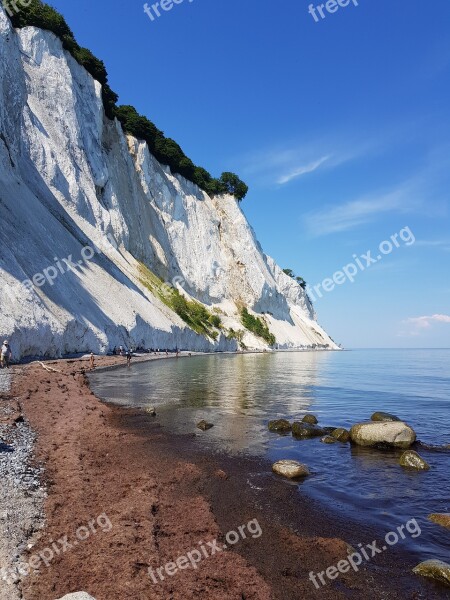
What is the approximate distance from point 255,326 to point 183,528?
275 feet

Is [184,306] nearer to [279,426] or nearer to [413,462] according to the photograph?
[279,426]

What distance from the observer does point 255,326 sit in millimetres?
90562

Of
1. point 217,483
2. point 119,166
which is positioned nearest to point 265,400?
point 217,483

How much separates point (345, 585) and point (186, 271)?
250 feet

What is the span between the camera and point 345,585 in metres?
6.10

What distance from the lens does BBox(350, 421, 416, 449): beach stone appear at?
13758 millimetres

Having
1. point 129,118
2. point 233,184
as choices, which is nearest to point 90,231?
point 129,118

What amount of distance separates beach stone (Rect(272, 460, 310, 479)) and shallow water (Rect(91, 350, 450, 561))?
0.88ft

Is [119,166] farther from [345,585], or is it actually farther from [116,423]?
[345,585]

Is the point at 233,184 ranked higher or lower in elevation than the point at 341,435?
higher

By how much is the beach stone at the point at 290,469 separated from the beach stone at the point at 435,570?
13.7ft

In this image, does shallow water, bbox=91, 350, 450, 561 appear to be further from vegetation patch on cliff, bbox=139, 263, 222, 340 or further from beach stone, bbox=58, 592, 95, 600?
A: vegetation patch on cliff, bbox=139, 263, 222, 340

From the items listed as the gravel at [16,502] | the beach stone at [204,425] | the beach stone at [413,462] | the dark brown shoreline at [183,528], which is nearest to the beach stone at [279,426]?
the beach stone at [204,425]

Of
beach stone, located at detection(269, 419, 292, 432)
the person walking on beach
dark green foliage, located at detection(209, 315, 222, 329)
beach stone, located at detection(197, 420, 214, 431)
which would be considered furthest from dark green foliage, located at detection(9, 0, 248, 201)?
beach stone, located at detection(269, 419, 292, 432)
